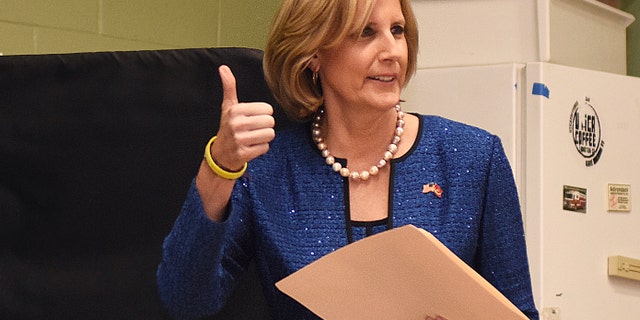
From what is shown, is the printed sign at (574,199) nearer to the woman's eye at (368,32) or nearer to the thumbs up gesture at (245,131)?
the woman's eye at (368,32)

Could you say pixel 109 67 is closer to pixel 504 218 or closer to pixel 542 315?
pixel 504 218

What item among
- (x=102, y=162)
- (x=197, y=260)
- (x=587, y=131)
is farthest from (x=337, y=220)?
(x=587, y=131)

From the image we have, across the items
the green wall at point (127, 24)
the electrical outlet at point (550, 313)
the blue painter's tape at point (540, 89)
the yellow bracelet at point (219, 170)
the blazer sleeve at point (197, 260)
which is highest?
the green wall at point (127, 24)

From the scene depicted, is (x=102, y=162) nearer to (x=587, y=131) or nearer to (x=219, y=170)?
(x=219, y=170)

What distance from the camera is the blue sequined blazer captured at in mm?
1080

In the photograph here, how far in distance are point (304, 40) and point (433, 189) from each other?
0.87 feet

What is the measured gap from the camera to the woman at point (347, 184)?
1.08 meters

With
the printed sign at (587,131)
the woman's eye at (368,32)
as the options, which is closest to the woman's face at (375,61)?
the woman's eye at (368,32)

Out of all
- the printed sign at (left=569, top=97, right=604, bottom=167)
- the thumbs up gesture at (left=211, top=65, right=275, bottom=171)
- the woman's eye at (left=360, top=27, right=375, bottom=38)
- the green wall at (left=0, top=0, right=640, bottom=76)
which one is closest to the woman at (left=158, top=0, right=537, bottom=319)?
the woman's eye at (left=360, top=27, right=375, bottom=38)

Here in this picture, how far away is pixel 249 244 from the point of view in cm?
117

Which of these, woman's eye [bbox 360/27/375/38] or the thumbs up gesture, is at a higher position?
woman's eye [bbox 360/27/375/38]

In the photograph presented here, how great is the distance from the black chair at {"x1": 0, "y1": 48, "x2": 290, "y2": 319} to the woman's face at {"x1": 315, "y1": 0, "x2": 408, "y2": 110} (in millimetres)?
228

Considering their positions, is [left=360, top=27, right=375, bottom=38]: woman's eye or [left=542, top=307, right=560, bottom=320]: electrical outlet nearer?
[left=360, top=27, right=375, bottom=38]: woman's eye

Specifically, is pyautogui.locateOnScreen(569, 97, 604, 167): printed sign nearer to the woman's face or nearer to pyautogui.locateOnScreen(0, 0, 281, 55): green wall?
pyautogui.locateOnScreen(0, 0, 281, 55): green wall
